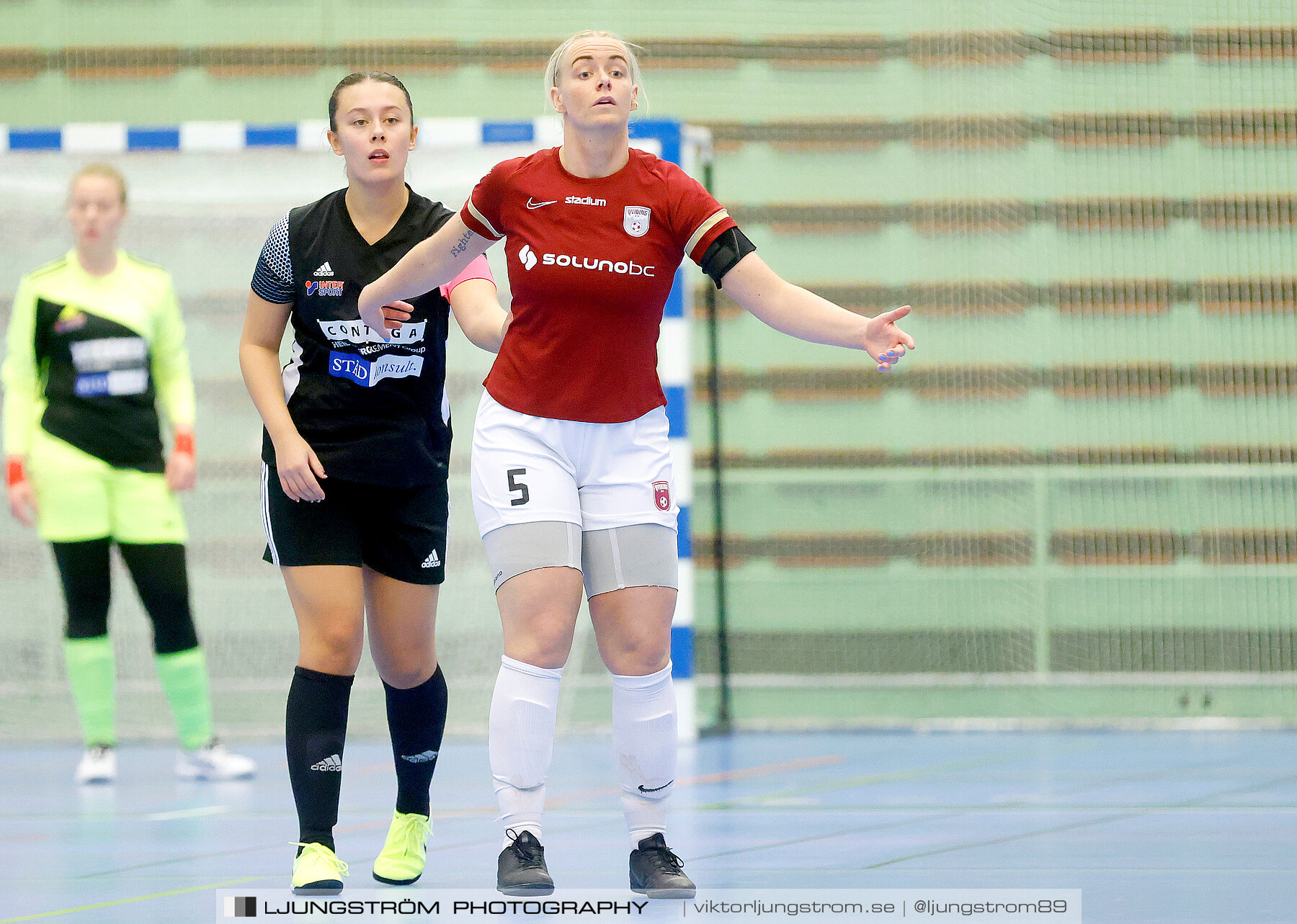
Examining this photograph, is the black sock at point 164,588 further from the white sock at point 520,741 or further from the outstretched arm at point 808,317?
the outstretched arm at point 808,317

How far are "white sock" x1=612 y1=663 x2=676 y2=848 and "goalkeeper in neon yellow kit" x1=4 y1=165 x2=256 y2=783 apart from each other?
286 centimetres

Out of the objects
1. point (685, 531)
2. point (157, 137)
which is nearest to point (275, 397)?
point (685, 531)

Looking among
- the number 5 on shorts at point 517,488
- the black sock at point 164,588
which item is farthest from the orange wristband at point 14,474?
the number 5 on shorts at point 517,488

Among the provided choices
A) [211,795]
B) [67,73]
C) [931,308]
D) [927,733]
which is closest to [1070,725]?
[927,733]

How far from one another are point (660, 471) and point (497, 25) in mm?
4897

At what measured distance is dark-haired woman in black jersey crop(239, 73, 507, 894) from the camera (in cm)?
350

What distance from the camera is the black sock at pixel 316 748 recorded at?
3.47 meters

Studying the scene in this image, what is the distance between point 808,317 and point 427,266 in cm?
75

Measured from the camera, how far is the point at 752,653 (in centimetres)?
751

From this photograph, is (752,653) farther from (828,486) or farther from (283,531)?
(283,531)

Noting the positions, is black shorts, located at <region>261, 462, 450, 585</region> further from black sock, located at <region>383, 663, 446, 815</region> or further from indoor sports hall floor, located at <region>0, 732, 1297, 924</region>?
indoor sports hall floor, located at <region>0, 732, 1297, 924</region>

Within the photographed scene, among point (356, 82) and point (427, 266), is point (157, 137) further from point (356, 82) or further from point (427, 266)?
point (427, 266)

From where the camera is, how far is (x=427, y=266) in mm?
3387

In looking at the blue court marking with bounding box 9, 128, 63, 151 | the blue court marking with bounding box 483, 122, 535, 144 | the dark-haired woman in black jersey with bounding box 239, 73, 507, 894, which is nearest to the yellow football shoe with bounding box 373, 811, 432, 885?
the dark-haired woman in black jersey with bounding box 239, 73, 507, 894
